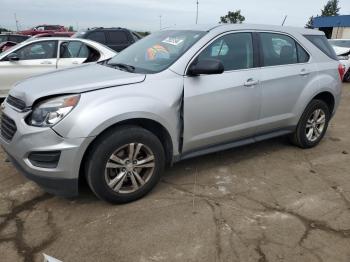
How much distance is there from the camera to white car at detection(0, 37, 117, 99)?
24.5 ft

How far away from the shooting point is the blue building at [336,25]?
4309 cm

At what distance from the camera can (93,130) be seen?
10.2ft

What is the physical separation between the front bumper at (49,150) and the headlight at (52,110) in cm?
7

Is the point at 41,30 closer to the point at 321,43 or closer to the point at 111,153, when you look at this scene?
the point at 321,43

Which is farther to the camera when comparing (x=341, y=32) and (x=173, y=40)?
(x=341, y=32)

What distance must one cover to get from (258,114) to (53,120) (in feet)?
7.76

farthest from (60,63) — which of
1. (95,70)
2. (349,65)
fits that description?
(349,65)

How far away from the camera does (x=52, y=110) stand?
313 cm

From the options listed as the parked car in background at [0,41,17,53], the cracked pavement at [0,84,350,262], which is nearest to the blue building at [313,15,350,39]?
the parked car in background at [0,41,17,53]

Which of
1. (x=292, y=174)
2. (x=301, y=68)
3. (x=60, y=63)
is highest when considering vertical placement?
(x=301, y=68)

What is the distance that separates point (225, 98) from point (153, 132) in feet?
2.89

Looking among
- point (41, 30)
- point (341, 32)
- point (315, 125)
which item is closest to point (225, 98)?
point (315, 125)

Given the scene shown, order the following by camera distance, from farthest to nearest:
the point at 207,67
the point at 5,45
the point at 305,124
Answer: the point at 5,45 < the point at 305,124 < the point at 207,67

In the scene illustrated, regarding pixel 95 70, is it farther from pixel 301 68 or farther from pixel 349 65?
pixel 349 65
